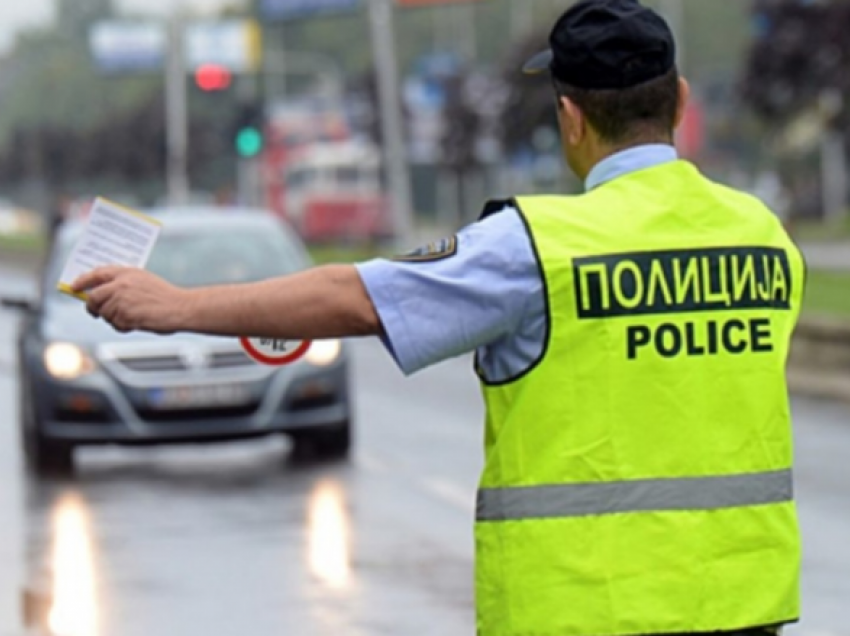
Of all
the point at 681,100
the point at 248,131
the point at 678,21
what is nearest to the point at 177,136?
the point at 248,131

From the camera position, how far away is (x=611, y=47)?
371cm

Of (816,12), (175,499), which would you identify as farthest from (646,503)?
(816,12)

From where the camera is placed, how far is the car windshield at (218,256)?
15.3 m

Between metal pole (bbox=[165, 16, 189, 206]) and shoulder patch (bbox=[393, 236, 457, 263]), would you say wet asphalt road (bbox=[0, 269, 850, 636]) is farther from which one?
metal pole (bbox=[165, 16, 189, 206])

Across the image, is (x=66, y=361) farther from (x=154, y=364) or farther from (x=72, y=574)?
(x=72, y=574)

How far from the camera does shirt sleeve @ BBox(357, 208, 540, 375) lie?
358cm

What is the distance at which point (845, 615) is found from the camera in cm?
905

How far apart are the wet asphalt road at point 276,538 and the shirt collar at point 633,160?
5055mm

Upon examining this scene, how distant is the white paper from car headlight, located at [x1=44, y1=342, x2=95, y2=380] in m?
10.6

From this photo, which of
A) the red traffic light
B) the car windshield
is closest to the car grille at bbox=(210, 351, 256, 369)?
the car windshield

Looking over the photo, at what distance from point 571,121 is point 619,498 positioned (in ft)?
1.99

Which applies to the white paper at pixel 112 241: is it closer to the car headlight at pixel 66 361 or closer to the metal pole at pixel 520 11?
the car headlight at pixel 66 361

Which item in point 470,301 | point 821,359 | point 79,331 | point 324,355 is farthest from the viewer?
point 821,359

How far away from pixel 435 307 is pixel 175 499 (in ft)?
32.1
